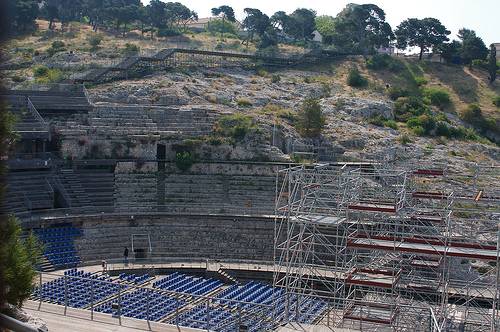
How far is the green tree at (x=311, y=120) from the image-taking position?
2087 inches

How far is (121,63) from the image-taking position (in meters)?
61.8

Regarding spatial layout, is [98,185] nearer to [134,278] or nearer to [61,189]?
[61,189]

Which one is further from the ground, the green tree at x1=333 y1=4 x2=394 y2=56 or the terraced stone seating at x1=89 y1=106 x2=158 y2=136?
the green tree at x1=333 y1=4 x2=394 y2=56

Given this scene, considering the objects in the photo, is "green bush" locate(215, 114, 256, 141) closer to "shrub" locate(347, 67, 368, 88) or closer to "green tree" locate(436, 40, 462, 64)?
"shrub" locate(347, 67, 368, 88)

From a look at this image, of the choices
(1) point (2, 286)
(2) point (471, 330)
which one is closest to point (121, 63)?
(2) point (471, 330)

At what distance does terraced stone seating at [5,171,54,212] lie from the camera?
4084cm

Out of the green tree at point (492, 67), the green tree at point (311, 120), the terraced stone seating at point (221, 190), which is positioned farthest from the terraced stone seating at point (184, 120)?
the green tree at point (492, 67)

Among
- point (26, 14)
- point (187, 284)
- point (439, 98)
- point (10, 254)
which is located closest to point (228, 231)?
point (187, 284)

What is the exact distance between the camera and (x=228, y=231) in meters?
42.0

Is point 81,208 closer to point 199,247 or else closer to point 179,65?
point 199,247

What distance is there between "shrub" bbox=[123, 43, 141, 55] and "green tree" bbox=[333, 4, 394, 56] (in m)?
24.7

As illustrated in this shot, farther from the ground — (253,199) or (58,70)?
(58,70)

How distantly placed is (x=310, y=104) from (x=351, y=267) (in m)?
23.9

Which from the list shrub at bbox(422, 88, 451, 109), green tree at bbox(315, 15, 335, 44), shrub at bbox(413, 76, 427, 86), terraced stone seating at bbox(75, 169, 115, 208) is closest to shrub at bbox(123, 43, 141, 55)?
green tree at bbox(315, 15, 335, 44)
